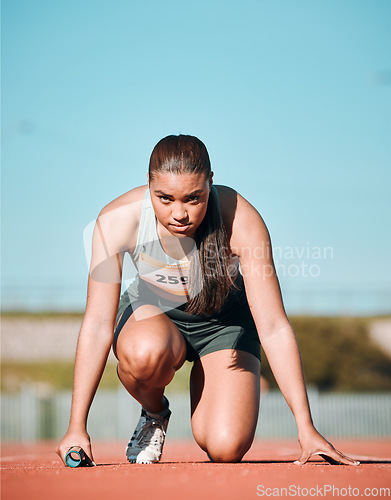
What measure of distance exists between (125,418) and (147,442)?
17.1 m

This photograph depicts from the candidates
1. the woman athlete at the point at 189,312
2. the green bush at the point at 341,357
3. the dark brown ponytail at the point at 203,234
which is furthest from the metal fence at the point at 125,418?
the dark brown ponytail at the point at 203,234

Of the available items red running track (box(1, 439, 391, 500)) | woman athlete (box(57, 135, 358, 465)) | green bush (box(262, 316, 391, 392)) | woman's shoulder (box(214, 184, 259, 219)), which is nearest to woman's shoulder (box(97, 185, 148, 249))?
woman athlete (box(57, 135, 358, 465))

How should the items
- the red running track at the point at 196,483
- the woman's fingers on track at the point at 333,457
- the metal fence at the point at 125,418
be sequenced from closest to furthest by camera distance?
the red running track at the point at 196,483, the woman's fingers on track at the point at 333,457, the metal fence at the point at 125,418

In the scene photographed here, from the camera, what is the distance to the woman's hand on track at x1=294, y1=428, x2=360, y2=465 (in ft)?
11.3

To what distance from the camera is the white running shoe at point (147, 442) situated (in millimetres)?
4301

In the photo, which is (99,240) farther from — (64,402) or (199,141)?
(64,402)

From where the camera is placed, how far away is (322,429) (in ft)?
71.6

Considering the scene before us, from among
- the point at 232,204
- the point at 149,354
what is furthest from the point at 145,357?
the point at 232,204

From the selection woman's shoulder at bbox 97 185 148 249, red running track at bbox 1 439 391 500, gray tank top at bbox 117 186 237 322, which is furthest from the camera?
gray tank top at bbox 117 186 237 322

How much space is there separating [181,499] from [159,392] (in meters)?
1.88

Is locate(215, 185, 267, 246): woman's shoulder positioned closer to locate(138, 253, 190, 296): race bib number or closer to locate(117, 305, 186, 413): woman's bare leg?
locate(138, 253, 190, 296): race bib number

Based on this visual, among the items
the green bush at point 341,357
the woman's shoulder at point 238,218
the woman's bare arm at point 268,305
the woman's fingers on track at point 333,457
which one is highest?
the woman's shoulder at point 238,218

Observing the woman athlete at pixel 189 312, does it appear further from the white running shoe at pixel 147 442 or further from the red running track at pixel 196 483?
the red running track at pixel 196 483

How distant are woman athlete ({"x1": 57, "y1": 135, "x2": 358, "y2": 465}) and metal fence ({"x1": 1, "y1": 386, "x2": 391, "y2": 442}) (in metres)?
16.5
